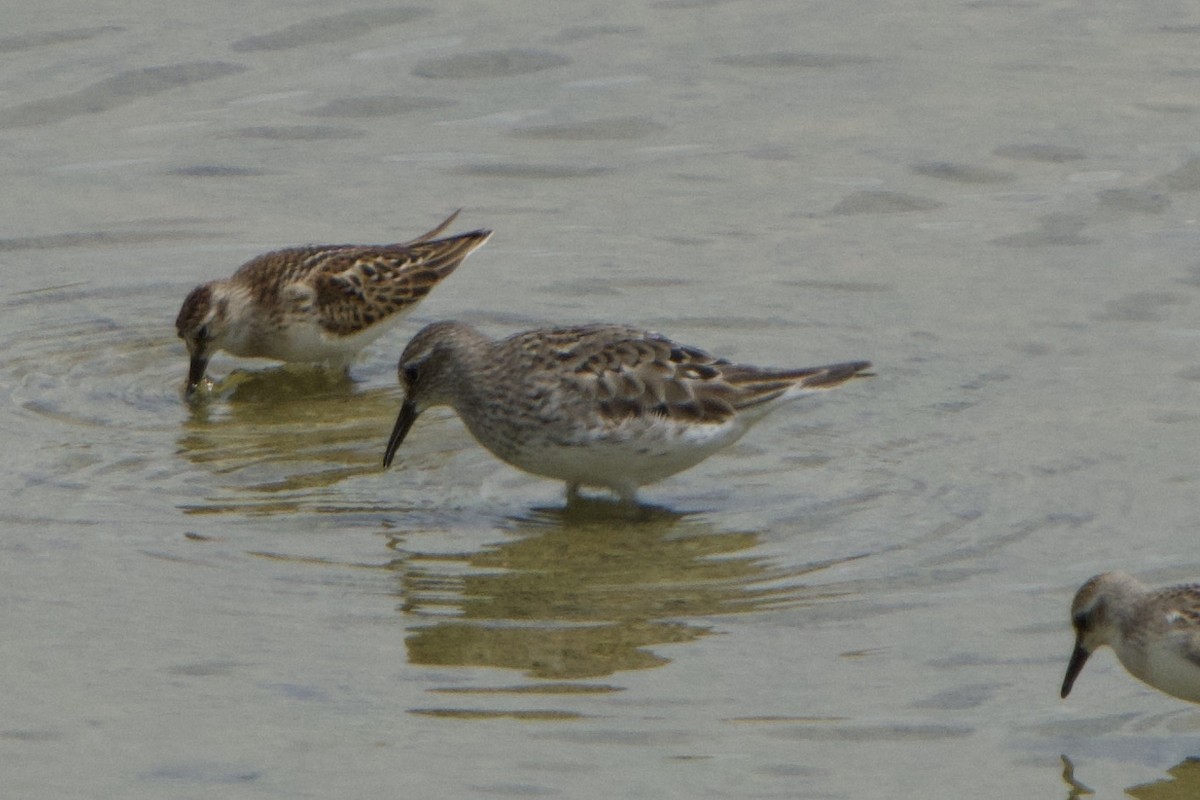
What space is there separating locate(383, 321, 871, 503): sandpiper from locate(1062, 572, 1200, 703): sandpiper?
254cm

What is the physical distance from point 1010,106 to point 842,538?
721 cm

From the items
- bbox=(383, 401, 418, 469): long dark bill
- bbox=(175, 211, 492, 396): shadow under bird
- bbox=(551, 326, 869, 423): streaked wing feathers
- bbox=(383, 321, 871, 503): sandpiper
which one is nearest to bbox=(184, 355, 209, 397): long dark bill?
bbox=(175, 211, 492, 396): shadow under bird

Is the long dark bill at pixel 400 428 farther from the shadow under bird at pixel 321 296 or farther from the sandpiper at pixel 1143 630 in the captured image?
the sandpiper at pixel 1143 630

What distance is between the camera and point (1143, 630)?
7840mm

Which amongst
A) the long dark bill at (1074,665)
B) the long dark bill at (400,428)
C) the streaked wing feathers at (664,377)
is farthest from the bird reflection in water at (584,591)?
the long dark bill at (1074,665)

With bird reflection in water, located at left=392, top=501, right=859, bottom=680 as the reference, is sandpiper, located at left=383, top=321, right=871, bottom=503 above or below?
above

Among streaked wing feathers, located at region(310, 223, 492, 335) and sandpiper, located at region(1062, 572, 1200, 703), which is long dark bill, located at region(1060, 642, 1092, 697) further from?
streaked wing feathers, located at region(310, 223, 492, 335)

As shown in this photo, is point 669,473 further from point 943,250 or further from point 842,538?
point 943,250

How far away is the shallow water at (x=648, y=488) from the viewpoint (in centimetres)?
788

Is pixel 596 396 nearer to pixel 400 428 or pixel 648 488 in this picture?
pixel 648 488

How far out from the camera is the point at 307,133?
1592 centimetres

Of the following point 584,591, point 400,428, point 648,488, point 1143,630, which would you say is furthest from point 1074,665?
point 400,428

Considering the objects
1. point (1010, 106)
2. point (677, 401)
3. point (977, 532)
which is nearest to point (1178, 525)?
point (977, 532)

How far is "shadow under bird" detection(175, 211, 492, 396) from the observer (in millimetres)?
12398
